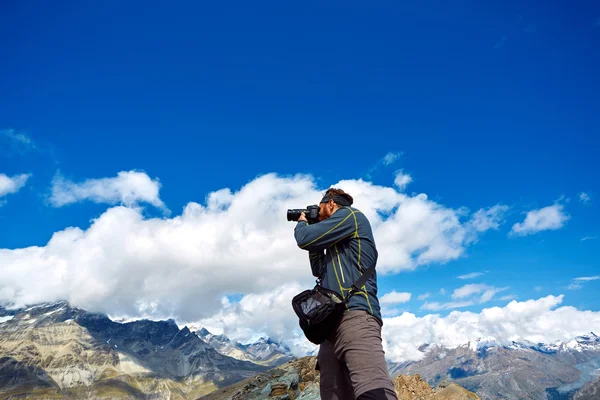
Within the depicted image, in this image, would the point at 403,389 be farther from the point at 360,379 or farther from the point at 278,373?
the point at 360,379

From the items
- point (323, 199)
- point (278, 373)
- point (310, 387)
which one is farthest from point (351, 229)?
point (278, 373)

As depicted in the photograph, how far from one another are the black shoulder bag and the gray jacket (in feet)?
0.33

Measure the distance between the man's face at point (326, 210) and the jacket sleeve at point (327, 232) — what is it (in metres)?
0.69

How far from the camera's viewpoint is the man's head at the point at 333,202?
7219 millimetres

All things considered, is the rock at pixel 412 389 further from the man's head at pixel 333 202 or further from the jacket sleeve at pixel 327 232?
the jacket sleeve at pixel 327 232

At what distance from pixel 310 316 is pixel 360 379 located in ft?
3.70

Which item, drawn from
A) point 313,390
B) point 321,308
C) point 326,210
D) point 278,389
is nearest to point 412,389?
point 313,390

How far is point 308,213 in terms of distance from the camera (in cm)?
720

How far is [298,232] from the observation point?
21.7 feet

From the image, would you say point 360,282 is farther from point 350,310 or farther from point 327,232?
point 327,232

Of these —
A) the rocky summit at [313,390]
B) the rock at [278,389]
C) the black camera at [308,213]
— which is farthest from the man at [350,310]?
the rock at [278,389]

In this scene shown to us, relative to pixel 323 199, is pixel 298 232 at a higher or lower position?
lower

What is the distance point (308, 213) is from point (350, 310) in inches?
78.9

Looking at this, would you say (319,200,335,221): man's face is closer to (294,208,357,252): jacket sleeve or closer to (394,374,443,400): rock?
(294,208,357,252): jacket sleeve
